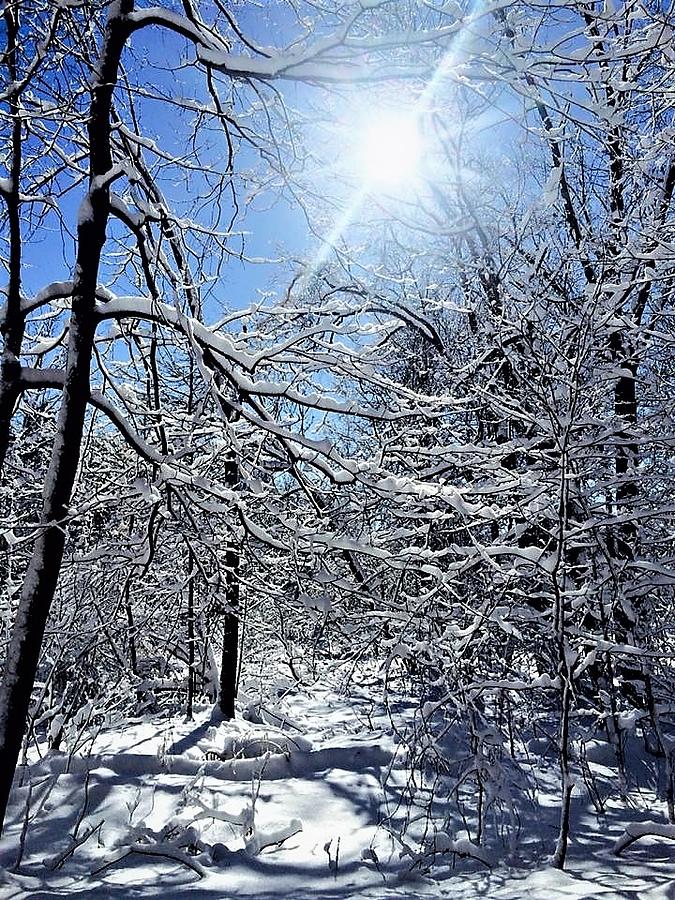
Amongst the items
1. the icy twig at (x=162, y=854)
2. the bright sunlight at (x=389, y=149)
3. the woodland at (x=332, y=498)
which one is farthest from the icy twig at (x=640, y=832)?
Answer: the bright sunlight at (x=389, y=149)

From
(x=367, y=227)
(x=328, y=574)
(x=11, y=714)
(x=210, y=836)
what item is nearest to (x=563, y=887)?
(x=328, y=574)

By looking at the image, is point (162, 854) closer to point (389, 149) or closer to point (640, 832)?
point (640, 832)

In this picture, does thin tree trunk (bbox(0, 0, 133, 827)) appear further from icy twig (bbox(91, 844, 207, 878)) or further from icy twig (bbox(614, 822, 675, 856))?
icy twig (bbox(614, 822, 675, 856))

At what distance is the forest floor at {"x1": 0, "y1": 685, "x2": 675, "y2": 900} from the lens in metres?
3.22

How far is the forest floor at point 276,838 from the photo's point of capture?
322 cm

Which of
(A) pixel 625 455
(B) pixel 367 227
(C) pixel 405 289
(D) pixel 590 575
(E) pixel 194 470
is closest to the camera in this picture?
(E) pixel 194 470

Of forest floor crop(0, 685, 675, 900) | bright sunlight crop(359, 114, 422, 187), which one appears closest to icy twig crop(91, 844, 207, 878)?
forest floor crop(0, 685, 675, 900)

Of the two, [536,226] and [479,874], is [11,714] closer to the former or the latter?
[479,874]

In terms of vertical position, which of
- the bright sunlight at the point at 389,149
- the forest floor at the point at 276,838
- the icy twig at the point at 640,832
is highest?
the bright sunlight at the point at 389,149

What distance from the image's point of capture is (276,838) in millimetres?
3791

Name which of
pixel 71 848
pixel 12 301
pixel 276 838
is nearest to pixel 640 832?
pixel 276 838

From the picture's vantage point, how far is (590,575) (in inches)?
190

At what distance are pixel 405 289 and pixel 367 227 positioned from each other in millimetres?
1355

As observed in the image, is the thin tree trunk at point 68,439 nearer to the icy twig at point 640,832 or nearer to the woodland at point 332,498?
the woodland at point 332,498
